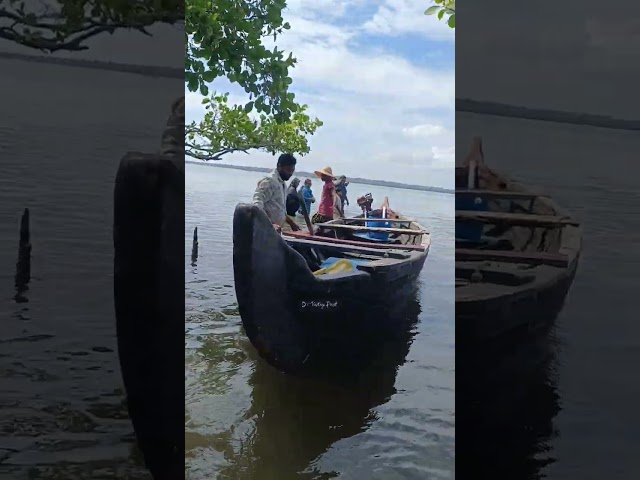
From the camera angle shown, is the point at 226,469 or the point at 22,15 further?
the point at 226,469

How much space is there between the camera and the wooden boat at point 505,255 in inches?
94.8

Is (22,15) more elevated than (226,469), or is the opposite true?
(22,15)

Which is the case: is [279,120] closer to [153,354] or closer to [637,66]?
[153,354]

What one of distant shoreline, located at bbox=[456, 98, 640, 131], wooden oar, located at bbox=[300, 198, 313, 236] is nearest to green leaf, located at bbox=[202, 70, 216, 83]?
wooden oar, located at bbox=[300, 198, 313, 236]

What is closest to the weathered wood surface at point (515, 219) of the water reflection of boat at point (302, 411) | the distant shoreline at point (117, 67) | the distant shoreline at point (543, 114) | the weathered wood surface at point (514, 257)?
the weathered wood surface at point (514, 257)

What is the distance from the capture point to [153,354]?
2332mm

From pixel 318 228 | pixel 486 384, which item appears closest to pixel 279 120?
pixel 318 228

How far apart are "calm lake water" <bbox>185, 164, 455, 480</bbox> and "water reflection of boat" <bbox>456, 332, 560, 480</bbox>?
9.2 inches

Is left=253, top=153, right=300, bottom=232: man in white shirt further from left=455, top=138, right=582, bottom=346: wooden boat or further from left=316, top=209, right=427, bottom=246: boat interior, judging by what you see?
left=455, top=138, right=582, bottom=346: wooden boat

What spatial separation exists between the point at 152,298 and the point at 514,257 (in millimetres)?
1569

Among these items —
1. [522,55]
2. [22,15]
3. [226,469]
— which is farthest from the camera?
[226,469]

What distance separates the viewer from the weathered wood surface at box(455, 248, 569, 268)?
2.42m

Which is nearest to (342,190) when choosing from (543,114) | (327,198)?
(327,198)

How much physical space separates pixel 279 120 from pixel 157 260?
0.95 meters
